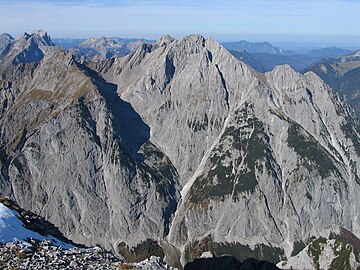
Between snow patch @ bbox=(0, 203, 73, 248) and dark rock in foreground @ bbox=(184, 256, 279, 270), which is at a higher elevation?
snow patch @ bbox=(0, 203, 73, 248)

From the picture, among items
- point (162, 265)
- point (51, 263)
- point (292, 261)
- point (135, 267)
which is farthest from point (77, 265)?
point (292, 261)

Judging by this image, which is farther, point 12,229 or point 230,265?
point 230,265

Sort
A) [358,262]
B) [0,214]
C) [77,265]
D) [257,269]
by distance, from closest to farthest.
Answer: [77,265]
[0,214]
[257,269]
[358,262]

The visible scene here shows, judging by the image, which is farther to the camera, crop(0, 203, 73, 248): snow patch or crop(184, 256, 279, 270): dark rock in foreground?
crop(184, 256, 279, 270): dark rock in foreground

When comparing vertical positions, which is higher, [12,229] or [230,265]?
[12,229]

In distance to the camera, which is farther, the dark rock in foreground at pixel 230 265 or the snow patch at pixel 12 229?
the dark rock in foreground at pixel 230 265

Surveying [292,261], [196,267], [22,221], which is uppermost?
[22,221]

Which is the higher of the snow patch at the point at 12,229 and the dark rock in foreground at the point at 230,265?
the snow patch at the point at 12,229

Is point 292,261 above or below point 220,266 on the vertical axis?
below

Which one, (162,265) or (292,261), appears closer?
(162,265)

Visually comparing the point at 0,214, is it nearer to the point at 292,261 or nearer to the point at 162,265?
the point at 162,265

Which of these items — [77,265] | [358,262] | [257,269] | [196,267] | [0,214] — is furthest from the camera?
[358,262]
